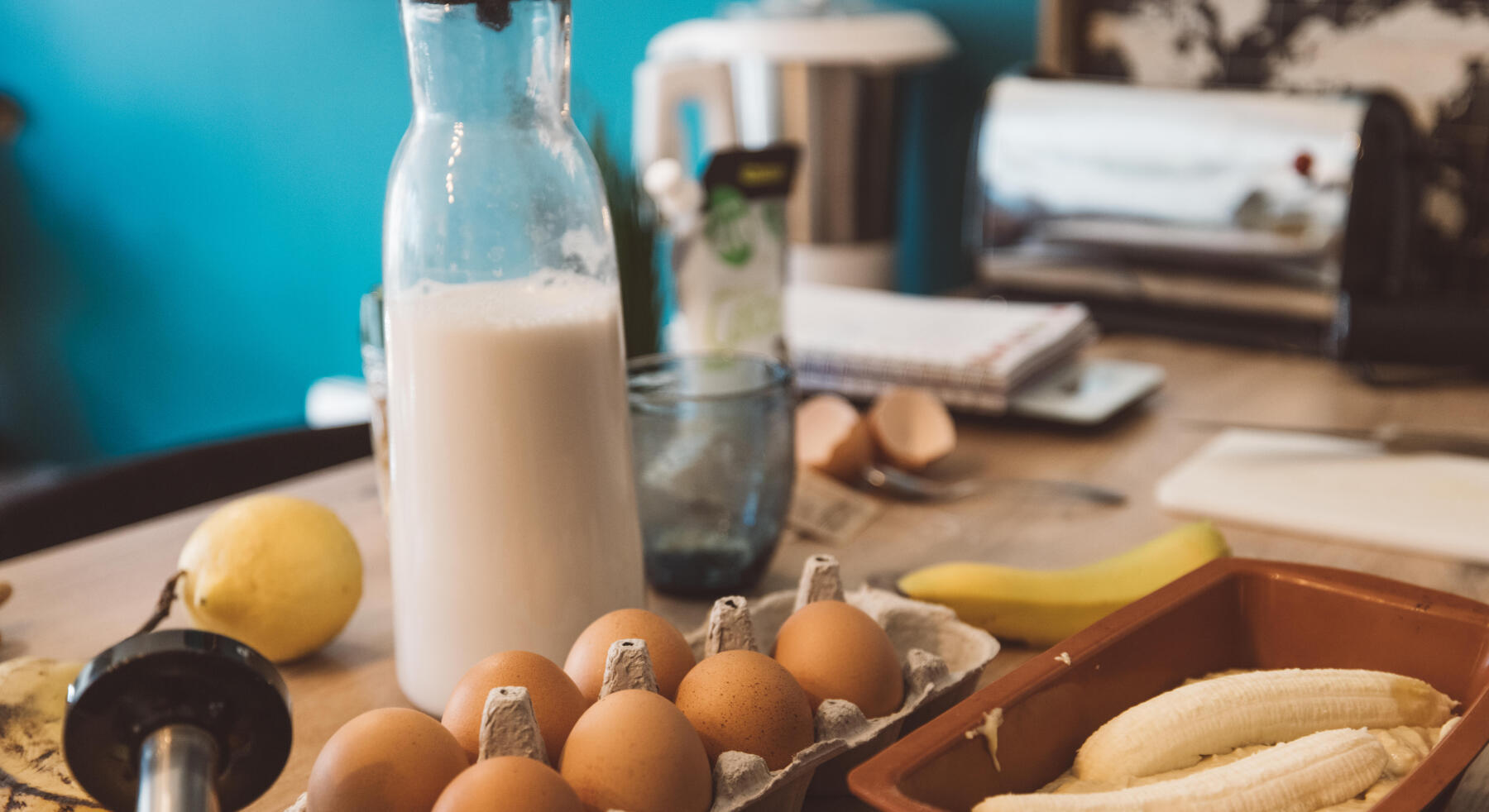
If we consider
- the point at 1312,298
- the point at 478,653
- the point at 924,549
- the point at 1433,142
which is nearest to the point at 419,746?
the point at 478,653

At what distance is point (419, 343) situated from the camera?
0.55 metres

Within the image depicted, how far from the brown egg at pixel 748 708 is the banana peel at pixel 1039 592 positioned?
0.65ft

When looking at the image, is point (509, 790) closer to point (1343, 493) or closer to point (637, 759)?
point (637, 759)

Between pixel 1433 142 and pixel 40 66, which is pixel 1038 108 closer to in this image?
pixel 1433 142

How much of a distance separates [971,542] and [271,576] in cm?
44

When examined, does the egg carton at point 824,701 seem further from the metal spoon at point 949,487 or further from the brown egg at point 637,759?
the metal spoon at point 949,487

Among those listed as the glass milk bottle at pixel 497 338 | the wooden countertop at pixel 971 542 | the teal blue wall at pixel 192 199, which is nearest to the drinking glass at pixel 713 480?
the wooden countertop at pixel 971 542

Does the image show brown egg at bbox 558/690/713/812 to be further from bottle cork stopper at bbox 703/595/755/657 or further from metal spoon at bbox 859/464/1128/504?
metal spoon at bbox 859/464/1128/504

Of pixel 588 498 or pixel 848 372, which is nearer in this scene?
pixel 588 498

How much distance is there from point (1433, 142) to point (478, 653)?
50.8 inches

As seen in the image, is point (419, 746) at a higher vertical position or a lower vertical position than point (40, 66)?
lower

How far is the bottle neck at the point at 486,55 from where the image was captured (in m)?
0.54

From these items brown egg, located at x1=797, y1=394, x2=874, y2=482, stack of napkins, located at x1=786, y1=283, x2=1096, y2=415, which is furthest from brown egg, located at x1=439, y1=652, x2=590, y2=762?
stack of napkins, located at x1=786, y1=283, x2=1096, y2=415

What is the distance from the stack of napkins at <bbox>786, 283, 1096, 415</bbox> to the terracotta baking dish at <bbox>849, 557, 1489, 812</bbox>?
505 mm
